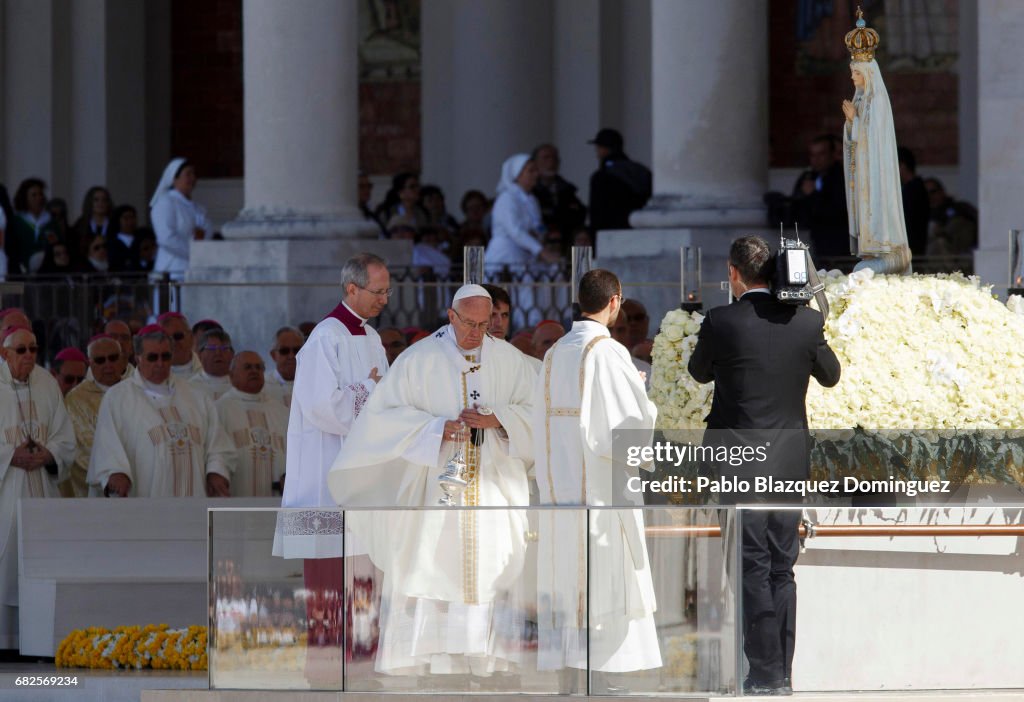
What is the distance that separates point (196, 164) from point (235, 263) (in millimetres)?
9016

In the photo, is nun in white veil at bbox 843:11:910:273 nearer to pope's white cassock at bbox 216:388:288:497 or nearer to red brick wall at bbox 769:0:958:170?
pope's white cassock at bbox 216:388:288:497

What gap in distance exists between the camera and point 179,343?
1401cm

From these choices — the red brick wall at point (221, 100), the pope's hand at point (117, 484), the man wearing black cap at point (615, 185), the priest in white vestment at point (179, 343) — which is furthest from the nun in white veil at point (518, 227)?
the red brick wall at point (221, 100)

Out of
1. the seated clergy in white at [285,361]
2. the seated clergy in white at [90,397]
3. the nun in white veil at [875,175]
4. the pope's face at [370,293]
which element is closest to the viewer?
the pope's face at [370,293]

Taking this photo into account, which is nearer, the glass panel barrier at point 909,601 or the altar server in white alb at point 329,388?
the glass panel barrier at point 909,601

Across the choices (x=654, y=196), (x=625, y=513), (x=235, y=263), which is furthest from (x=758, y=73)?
(x=625, y=513)

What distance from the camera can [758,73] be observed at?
52.5 feet

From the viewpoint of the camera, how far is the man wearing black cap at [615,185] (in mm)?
16797

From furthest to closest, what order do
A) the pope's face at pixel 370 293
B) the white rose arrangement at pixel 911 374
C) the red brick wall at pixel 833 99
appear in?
1. the red brick wall at pixel 833 99
2. the pope's face at pixel 370 293
3. the white rose arrangement at pixel 911 374

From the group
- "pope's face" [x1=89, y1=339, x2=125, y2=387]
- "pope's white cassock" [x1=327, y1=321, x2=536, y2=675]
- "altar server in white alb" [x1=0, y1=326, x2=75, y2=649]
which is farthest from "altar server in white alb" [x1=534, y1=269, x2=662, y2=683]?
"pope's face" [x1=89, y1=339, x2=125, y2=387]

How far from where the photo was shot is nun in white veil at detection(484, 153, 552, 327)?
16266mm

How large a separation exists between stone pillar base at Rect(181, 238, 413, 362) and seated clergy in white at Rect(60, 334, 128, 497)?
2184 millimetres

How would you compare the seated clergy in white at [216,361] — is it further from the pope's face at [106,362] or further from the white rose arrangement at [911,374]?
the white rose arrangement at [911,374]

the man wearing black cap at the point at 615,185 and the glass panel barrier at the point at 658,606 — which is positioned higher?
the man wearing black cap at the point at 615,185
